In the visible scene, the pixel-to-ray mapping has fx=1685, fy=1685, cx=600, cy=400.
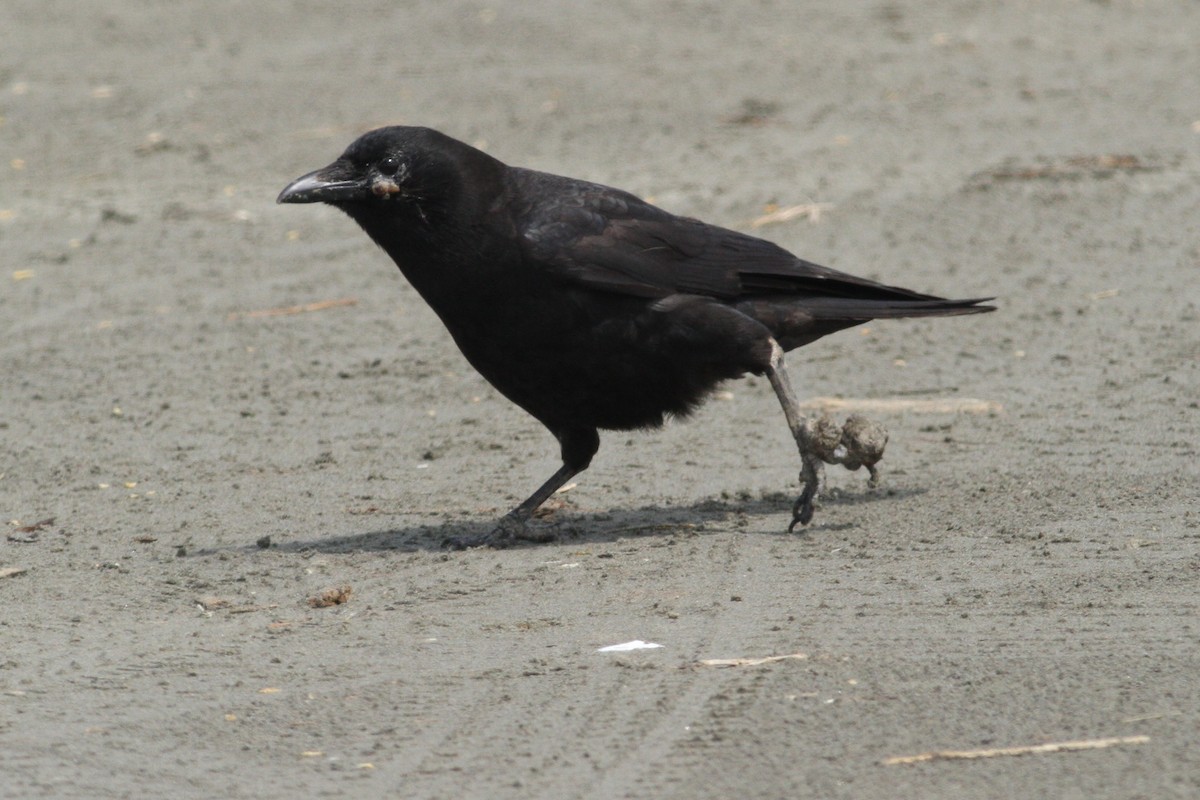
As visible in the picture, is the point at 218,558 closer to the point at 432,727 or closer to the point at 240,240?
the point at 432,727

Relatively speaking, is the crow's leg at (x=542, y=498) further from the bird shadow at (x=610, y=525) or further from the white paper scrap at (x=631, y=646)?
the white paper scrap at (x=631, y=646)

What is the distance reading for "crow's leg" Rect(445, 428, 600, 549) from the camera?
602cm

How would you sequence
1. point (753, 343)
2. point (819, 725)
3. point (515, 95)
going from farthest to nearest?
1. point (515, 95)
2. point (753, 343)
3. point (819, 725)

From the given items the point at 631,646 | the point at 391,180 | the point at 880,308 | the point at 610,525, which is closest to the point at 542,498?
the point at 610,525

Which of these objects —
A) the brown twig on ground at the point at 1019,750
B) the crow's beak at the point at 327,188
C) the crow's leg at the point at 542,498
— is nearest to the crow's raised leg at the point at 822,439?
the crow's leg at the point at 542,498

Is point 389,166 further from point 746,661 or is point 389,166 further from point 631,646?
point 746,661

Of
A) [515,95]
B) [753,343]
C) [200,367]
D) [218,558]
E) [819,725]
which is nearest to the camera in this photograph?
[819,725]

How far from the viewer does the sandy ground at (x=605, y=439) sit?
398cm

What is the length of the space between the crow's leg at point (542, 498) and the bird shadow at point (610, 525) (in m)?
Result: 0.04

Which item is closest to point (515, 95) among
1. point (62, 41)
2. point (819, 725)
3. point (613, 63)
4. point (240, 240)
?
point (613, 63)

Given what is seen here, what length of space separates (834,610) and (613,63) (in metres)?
9.32

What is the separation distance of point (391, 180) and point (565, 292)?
730 millimetres

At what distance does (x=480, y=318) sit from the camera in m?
5.86

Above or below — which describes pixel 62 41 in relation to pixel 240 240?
above
